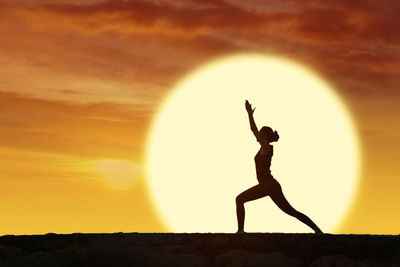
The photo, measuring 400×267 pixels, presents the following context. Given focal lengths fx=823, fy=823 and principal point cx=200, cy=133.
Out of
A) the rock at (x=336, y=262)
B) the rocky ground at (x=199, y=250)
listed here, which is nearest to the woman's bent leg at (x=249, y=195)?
the rocky ground at (x=199, y=250)

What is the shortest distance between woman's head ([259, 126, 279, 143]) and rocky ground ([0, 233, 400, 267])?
103 inches

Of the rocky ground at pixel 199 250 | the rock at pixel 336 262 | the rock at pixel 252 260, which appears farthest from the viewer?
the rocky ground at pixel 199 250

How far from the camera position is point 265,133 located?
46.3 ft

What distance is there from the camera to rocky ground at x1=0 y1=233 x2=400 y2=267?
1073 cm

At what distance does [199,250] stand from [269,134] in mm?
3228

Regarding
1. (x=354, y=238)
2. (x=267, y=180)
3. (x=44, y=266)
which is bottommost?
(x=44, y=266)

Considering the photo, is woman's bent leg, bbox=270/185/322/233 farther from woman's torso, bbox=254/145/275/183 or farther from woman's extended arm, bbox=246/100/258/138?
woman's extended arm, bbox=246/100/258/138

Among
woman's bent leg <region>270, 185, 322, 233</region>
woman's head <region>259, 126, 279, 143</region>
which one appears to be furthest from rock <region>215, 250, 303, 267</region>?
woman's head <region>259, 126, 279, 143</region>

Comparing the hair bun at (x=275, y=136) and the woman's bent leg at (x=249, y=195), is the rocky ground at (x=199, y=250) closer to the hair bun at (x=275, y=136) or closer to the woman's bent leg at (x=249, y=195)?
the woman's bent leg at (x=249, y=195)

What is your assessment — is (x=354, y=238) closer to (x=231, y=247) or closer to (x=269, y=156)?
(x=231, y=247)

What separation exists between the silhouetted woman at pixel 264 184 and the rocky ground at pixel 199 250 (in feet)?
7.40

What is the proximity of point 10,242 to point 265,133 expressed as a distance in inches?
181

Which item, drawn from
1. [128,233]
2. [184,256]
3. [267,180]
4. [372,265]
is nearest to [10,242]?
[128,233]

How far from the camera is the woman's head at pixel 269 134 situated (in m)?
14.1
